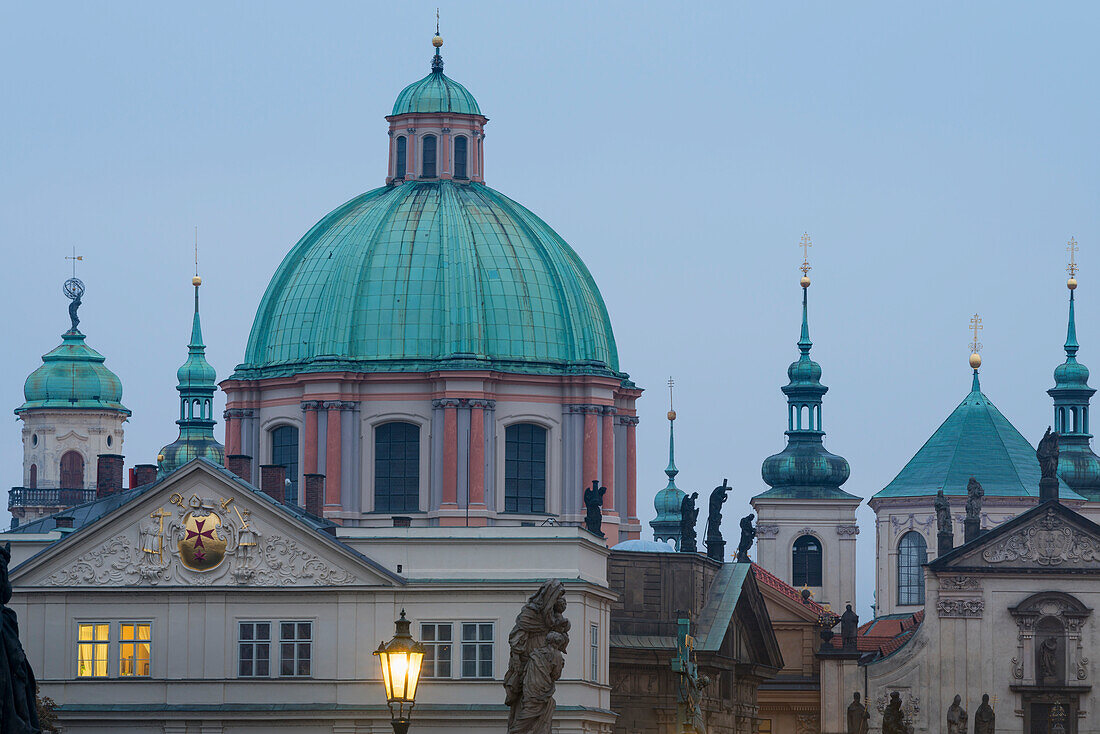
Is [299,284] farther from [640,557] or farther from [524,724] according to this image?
[524,724]

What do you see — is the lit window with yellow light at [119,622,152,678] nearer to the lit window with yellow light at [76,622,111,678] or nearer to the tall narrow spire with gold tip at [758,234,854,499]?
the lit window with yellow light at [76,622,111,678]

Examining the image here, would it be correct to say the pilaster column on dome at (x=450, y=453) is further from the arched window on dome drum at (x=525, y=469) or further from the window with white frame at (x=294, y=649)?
the window with white frame at (x=294, y=649)

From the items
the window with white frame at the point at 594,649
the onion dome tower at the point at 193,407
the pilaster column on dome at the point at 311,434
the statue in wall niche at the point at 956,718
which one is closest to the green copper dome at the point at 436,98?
the pilaster column on dome at the point at 311,434

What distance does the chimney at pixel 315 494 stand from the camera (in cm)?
7731

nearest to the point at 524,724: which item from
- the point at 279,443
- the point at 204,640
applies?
the point at 204,640

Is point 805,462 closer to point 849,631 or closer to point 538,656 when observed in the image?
point 849,631

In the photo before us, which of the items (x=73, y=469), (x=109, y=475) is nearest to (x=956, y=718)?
(x=109, y=475)

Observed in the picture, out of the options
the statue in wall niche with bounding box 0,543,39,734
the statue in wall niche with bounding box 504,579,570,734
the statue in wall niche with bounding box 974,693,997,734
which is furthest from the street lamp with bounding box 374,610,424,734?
the statue in wall niche with bounding box 974,693,997,734

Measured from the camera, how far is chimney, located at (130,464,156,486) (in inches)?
3088

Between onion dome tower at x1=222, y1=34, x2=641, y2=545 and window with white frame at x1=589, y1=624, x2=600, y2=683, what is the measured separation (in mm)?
8579

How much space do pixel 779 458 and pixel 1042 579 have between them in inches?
1364

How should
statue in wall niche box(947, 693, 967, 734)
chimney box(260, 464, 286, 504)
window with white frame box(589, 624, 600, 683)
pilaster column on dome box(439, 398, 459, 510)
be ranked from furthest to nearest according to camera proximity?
statue in wall niche box(947, 693, 967, 734), pilaster column on dome box(439, 398, 459, 510), chimney box(260, 464, 286, 504), window with white frame box(589, 624, 600, 683)

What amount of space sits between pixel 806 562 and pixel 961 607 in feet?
103

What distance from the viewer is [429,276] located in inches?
3216
